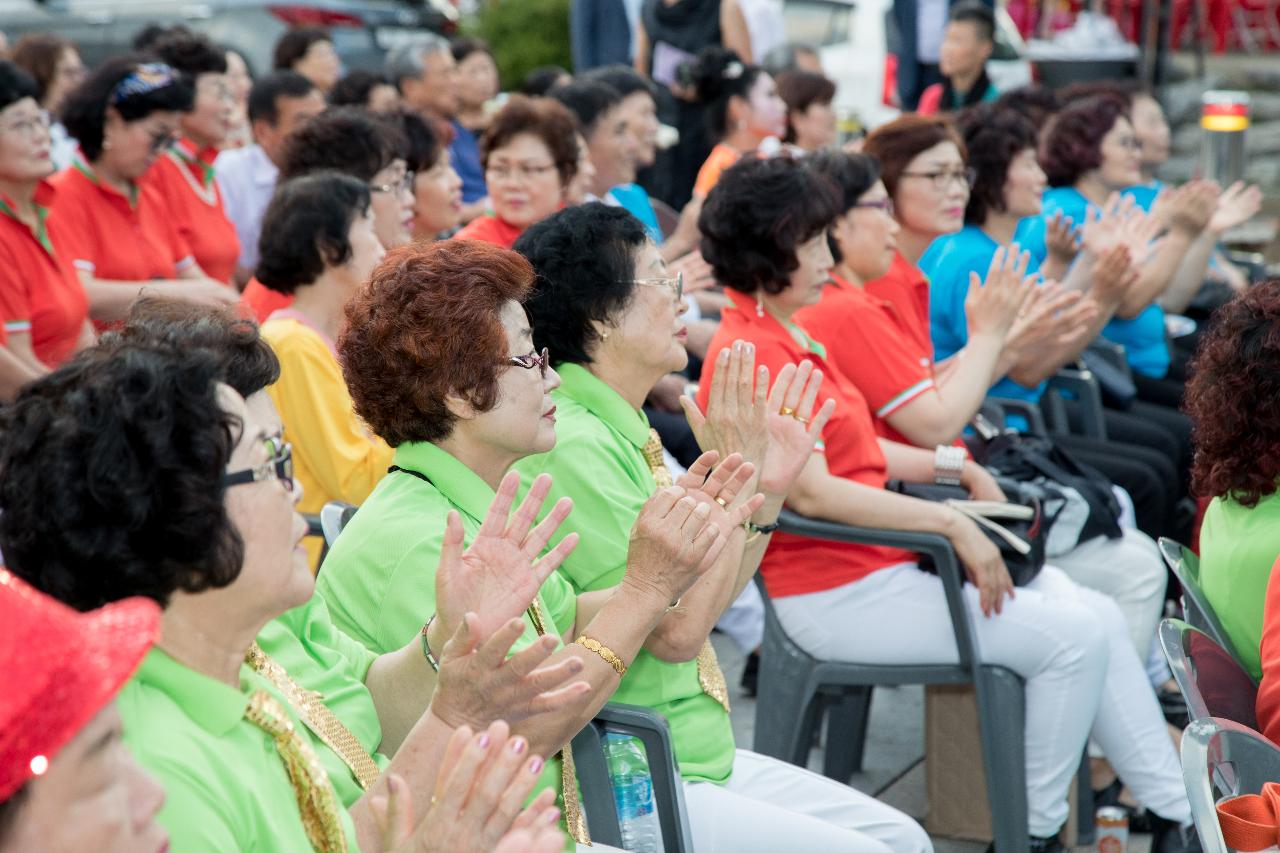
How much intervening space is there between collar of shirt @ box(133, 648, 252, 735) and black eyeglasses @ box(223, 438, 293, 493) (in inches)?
7.7

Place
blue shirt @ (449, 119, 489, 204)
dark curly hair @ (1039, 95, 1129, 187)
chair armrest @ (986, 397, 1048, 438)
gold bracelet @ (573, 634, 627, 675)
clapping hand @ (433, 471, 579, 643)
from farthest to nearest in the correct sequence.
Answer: blue shirt @ (449, 119, 489, 204)
dark curly hair @ (1039, 95, 1129, 187)
chair armrest @ (986, 397, 1048, 438)
gold bracelet @ (573, 634, 627, 675)
clapping hand @ (433, 471, 579, 643)

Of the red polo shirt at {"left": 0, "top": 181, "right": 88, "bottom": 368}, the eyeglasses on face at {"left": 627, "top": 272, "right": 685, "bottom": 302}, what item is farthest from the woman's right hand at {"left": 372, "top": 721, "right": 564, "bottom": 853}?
the red polo shirt at {"left": 0, "top": 181, "right": 88, "bottom": 368}

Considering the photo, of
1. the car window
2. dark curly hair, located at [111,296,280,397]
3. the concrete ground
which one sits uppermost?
dark curly hair, located at [111,296,280,397]

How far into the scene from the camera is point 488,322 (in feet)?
7.11

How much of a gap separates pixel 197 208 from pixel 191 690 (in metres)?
3.76

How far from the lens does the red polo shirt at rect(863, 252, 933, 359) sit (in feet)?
12.6

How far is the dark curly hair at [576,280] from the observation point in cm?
258

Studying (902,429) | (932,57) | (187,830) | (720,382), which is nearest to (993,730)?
(902,429)

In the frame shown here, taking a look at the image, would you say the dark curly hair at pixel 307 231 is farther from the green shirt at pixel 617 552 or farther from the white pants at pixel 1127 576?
the white pants at pixel 1127 576

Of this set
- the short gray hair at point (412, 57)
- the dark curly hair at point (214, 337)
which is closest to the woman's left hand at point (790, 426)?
the dark curly hair at point (214, 337)

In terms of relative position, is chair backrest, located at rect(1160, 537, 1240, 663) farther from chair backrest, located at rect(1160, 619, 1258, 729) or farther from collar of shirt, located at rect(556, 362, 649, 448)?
collar of shirt, located at rect(556, 362, 649, 448)

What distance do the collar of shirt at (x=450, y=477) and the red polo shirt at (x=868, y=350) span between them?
4.64ft

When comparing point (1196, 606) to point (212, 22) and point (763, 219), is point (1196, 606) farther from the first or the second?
point (212, 22)

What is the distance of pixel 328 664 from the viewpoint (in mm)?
1886
